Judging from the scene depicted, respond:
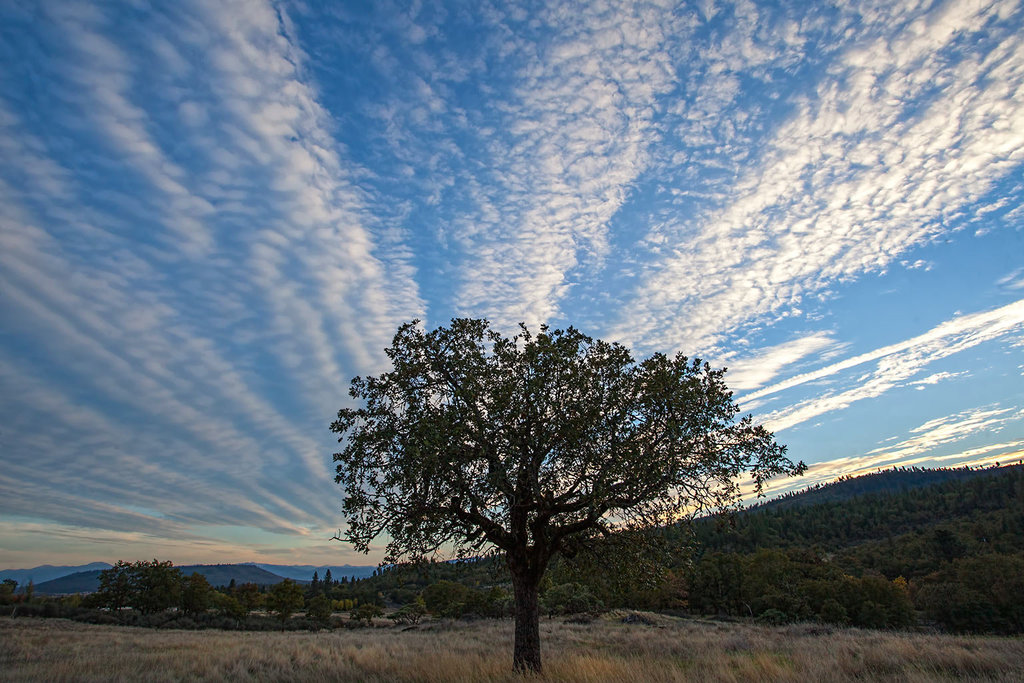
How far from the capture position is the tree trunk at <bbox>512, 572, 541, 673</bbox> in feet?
48.9

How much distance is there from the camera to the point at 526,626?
15.4m

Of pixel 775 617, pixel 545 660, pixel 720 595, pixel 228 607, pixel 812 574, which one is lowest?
pixel 775 617

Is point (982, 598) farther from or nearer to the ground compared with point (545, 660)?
nearer to the ground

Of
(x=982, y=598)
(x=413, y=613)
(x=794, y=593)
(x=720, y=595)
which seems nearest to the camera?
(x=982, y=598)

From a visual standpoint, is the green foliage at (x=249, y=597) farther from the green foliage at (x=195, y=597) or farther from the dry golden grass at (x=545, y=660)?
the dry golden grass at (x=545, y=660)

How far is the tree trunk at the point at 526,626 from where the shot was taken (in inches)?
587

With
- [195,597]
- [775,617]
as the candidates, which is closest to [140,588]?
[195,597]

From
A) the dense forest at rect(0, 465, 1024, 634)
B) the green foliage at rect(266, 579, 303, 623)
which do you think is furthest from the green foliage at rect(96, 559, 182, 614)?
the green foliage at rect(266, 579, 303, 623)

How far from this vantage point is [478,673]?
14.1 meters

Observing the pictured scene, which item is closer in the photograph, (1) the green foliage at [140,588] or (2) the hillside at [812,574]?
(2) the hillside at [812,574]

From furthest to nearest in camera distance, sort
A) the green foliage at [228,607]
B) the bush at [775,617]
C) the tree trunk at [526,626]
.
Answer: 1. the green foliage at [228,607]
2. the bush at [775,617]
3. the tree trunk at [526,626]

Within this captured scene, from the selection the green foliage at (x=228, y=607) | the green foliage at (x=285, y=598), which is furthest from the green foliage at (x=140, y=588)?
the green foliage at (x=285, y=598)

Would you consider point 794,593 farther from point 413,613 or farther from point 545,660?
point 545,660

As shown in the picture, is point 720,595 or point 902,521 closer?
point 720,595
